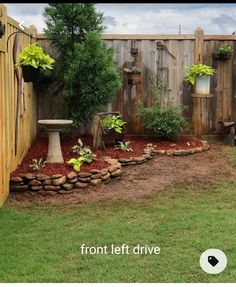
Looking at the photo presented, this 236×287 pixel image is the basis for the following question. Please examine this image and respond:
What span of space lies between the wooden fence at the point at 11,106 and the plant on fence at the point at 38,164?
0.52ft

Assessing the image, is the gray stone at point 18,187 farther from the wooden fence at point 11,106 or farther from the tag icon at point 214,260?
the tag icon at point 214,260

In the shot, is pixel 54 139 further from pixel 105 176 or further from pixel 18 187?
pixel 18 187

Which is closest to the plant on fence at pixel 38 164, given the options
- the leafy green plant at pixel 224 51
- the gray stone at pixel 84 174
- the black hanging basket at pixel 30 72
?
the gray stone at pixel 84 174

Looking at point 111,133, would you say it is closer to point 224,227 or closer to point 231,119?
point 231,119

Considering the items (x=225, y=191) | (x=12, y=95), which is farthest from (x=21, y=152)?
(x=225, y=191)

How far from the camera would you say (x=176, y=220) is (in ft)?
11.6

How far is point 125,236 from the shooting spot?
3117 mm

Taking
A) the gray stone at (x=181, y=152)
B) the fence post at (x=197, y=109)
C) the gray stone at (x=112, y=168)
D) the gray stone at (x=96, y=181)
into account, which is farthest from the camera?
the fence post at (x=197, y=109)

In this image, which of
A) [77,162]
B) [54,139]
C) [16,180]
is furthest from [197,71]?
[16,180]

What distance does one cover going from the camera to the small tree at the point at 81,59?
571 cm

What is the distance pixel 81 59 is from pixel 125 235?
3.05 meters

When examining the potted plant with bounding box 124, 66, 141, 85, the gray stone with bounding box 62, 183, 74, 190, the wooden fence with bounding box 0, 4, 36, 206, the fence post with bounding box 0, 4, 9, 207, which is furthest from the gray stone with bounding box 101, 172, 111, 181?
the potted plant with bounding box 124, 66, 141, 85

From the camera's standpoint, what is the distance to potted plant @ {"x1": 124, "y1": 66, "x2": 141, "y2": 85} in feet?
21.1

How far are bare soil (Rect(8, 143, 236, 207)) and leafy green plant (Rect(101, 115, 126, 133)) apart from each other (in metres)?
0.57
